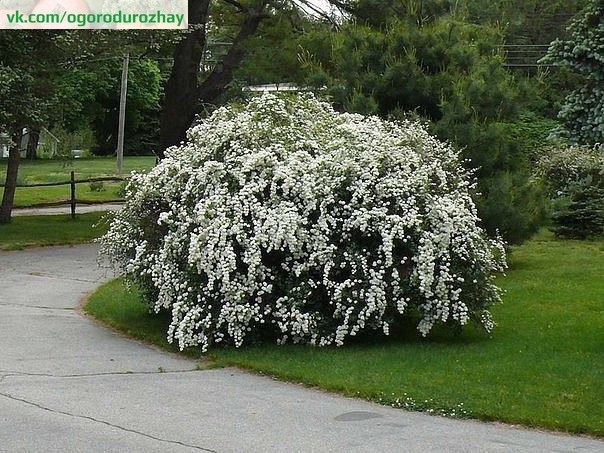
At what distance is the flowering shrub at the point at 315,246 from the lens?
38.4ft

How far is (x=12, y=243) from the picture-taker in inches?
953

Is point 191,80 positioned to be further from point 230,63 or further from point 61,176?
point 61,176

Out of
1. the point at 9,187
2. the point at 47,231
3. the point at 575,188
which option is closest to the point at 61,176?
the point at 9,187

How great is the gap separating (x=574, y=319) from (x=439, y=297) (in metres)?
2.64

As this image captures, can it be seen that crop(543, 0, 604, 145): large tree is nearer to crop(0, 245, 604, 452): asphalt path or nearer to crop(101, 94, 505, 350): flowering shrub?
crop(101, 94, 505, 350): flowering shrub

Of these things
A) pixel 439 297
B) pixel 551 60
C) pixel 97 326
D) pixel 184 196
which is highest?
pixel 551 60

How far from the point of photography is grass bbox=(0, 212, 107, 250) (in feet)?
80.8

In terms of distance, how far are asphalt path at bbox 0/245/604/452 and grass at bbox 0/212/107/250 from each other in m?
11.4

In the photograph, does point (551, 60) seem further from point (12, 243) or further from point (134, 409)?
point (134, 409)

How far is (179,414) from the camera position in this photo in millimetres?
8797

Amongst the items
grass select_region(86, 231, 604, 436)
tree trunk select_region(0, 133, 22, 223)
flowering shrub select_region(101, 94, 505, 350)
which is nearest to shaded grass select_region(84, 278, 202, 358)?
grass select_region(86, 231, 604, 436)

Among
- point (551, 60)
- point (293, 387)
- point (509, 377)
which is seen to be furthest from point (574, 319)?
point (551, 60)

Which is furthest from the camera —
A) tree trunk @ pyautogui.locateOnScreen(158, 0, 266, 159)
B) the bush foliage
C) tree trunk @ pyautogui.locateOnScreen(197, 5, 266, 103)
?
tree trunk @ pyautogui.locateOnScreen(158, 0, 266, 159)

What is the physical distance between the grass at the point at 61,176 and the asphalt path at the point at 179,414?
1304cm
